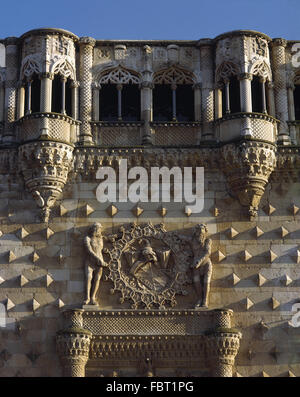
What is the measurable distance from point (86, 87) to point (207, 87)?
9.91 ft

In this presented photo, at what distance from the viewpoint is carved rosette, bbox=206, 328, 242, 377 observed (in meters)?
23.3

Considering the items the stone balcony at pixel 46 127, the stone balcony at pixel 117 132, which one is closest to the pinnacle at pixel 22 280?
the stone balcony at pixel 46 127

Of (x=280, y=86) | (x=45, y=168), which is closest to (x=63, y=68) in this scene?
(x=45, y=168)

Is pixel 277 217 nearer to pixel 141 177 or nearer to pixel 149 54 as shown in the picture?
pixel 141 177

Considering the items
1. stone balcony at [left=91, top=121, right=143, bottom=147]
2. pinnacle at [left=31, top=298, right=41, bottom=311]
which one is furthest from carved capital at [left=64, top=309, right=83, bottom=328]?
stone balcony at [left=91, top=121, right=143, bottom=147]

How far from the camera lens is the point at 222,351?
76.6ft

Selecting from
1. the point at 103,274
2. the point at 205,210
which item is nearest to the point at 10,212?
the point at 103,274

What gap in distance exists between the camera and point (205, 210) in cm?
2500

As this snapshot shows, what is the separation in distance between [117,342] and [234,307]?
2.84 meters

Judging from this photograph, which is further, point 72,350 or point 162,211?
point 162,211

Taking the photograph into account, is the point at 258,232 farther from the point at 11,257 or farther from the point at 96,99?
the point at 11,257

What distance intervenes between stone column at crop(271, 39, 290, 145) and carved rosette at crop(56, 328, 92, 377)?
22.9 ft

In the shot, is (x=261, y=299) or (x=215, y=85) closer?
(x=261, y=299)

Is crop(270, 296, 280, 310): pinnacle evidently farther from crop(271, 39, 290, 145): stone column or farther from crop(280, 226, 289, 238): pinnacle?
crop(271, 39, 290, 145): stone column
